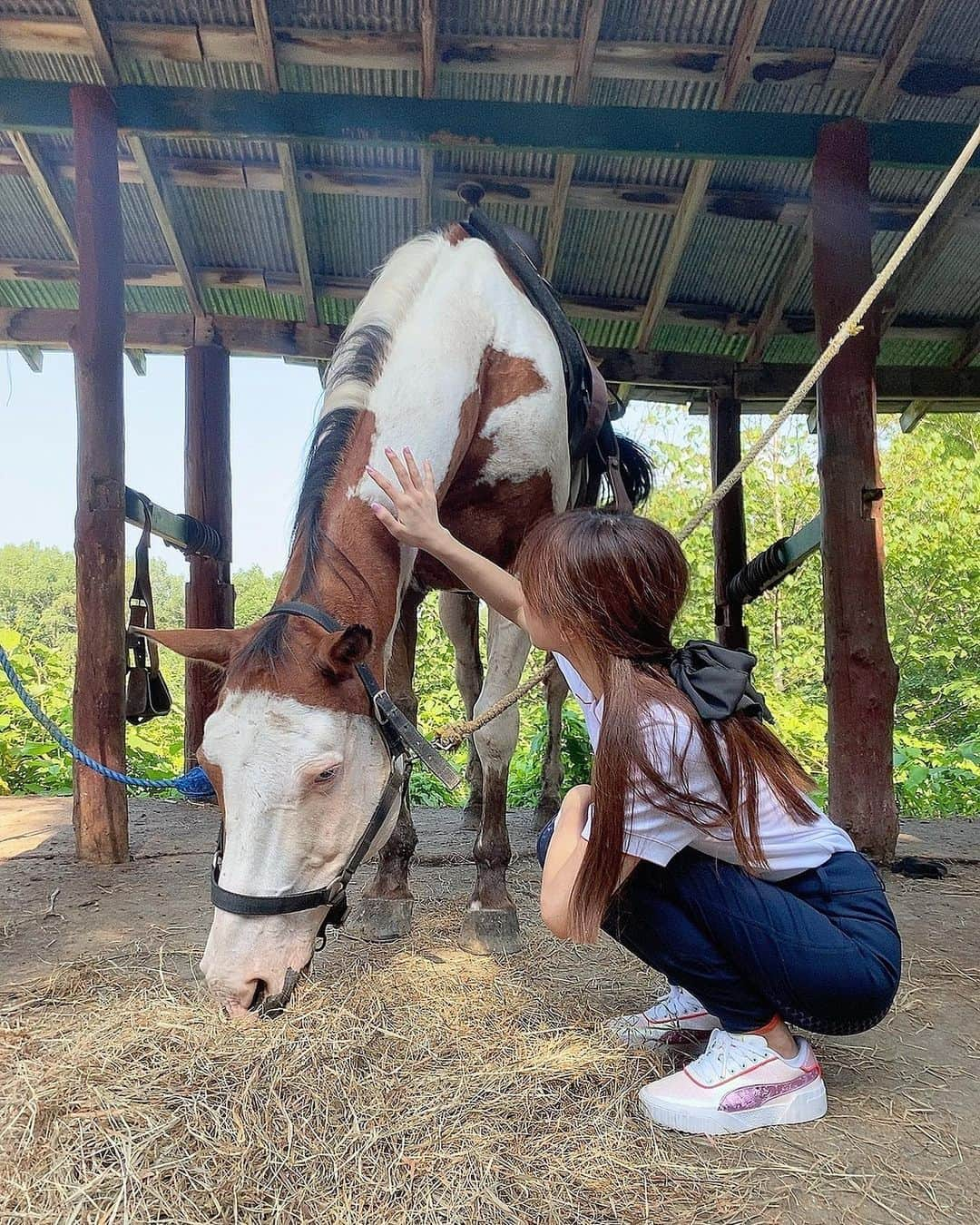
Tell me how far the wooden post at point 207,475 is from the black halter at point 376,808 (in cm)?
327

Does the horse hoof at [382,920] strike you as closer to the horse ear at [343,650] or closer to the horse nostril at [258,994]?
the horse nostril at [258,994]

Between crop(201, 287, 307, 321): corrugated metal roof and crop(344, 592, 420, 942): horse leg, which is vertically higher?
crop(201, 287, 307, 321): corrugated metal roof

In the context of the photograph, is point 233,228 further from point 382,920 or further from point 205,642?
point 382,920

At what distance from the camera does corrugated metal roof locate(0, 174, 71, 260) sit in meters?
4.29

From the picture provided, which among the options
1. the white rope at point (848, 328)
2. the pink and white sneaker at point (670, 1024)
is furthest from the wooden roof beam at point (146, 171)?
the pink and white sneaker at point (670, 1024)

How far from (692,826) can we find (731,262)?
4.19 metres

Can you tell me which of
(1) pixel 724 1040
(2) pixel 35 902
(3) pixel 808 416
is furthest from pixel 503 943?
Result: (3) pixel 808 416

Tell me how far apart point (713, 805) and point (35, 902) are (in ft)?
7.97

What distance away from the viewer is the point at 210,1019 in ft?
4.96

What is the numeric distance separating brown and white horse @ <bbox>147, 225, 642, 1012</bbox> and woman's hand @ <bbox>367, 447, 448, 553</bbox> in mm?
154

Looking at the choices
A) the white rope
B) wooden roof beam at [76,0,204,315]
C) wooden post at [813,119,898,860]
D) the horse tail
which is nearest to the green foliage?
wooden roof beam at [76,0,204,315]

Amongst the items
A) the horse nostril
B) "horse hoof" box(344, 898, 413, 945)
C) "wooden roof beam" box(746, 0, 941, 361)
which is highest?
"wooden roof beam" box(746, 0, 941, 361)

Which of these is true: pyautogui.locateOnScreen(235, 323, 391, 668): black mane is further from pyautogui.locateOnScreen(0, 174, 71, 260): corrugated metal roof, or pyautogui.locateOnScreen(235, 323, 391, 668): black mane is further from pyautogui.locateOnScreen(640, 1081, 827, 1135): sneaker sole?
pyautogui.locateOnScreen(0, 174, 71, 260): corrugated metal roof

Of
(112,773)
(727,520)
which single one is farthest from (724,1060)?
(727,520)
